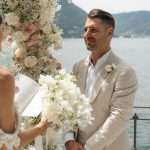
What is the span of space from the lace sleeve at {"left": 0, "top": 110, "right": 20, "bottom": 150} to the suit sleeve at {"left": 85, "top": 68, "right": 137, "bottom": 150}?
117cm

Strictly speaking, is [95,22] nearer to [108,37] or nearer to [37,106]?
[108,37]

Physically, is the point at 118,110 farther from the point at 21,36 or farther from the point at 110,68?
the point at 21,36

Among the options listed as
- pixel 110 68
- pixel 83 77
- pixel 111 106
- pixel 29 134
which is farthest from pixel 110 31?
pixel 29 134

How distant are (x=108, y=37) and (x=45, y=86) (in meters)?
0.88

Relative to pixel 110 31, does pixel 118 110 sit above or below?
below

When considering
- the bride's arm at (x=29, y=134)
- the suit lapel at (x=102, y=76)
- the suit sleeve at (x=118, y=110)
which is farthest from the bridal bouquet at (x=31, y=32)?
the bride's arm at (x=29, y=134)

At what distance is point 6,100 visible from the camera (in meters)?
2.91

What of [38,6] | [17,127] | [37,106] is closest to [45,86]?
[37,106]

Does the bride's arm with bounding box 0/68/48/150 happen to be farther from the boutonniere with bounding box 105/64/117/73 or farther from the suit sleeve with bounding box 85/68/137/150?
the boutonniere with bounding box 105/64/117/73

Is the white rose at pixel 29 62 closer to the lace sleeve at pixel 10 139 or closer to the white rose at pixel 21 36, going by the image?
the white rose at pixel 21 36

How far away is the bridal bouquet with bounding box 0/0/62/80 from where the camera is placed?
420 centimetres

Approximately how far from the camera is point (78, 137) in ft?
14.3

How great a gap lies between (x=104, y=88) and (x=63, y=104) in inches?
30.1

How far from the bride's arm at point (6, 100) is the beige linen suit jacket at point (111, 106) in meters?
1.32
